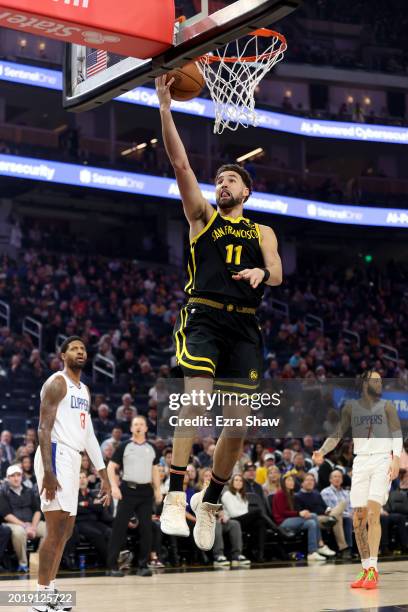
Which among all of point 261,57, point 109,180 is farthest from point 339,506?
point 109,180

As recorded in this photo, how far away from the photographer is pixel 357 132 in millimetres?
32625

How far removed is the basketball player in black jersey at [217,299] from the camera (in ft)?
19.4

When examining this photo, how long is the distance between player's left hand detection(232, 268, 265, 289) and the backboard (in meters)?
1.45

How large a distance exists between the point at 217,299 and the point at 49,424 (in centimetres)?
261

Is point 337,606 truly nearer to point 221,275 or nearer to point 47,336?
point 221,275

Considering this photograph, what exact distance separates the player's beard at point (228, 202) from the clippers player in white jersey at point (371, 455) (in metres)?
4.23

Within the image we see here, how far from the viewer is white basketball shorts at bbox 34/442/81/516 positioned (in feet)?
26.1

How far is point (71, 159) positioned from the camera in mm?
27172

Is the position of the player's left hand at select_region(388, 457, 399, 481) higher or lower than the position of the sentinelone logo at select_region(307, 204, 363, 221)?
lower

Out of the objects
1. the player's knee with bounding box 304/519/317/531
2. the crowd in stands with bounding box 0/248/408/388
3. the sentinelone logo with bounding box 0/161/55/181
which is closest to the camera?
the player's knee with bounding box 304/519/317/531

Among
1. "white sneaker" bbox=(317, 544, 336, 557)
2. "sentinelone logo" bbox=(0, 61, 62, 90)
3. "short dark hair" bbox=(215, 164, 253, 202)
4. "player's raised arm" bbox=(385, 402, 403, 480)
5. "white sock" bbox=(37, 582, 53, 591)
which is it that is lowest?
"white sneaker" bbox=(317, 544, 336, 557)

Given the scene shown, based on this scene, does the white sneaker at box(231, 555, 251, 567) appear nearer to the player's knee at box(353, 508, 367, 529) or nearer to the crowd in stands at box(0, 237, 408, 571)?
the crowd in stands at box(0, 237, 408, 571)

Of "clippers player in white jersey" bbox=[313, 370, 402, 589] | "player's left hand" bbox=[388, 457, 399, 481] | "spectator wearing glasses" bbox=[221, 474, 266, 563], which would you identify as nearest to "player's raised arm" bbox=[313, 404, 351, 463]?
"clippers player in white jersey" bbox=[313, 370, 402, 589]

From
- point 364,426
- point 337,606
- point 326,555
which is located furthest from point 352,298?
point 337,606
